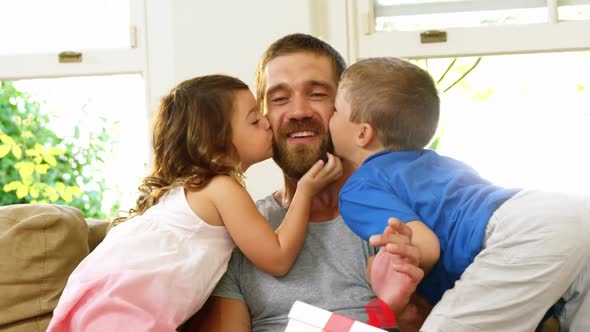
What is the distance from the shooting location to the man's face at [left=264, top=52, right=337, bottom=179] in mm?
2182

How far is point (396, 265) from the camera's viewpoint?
1523mm

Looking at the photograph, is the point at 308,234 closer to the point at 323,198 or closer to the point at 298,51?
the point at 323,198

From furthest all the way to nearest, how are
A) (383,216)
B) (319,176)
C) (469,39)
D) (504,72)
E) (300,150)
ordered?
1. (504,72)
2. (469,39)
3. (300,150)
4. (319,176)
5. (383,216)

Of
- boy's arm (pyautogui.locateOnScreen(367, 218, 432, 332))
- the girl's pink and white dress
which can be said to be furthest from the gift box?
the girl's pink and white dress

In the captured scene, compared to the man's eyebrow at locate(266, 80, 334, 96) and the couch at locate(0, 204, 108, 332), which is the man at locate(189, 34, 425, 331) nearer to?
the man's eyebrow at locate(266, 80, 334, 96)

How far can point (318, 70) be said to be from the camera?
225cm

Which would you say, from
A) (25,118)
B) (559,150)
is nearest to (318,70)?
(559,150)

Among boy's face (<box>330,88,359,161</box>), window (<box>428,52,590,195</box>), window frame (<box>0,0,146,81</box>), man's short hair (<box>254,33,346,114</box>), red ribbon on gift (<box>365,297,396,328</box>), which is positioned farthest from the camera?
window (<box>428,52,590,195</box>)

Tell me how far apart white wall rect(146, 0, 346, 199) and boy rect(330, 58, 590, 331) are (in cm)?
105

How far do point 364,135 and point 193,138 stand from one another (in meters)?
0.41

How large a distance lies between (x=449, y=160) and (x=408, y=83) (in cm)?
18

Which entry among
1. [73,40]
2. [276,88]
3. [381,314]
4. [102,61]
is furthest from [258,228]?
[73,40]

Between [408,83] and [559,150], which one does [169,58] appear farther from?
[559,150]

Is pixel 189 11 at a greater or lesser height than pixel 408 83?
greater
